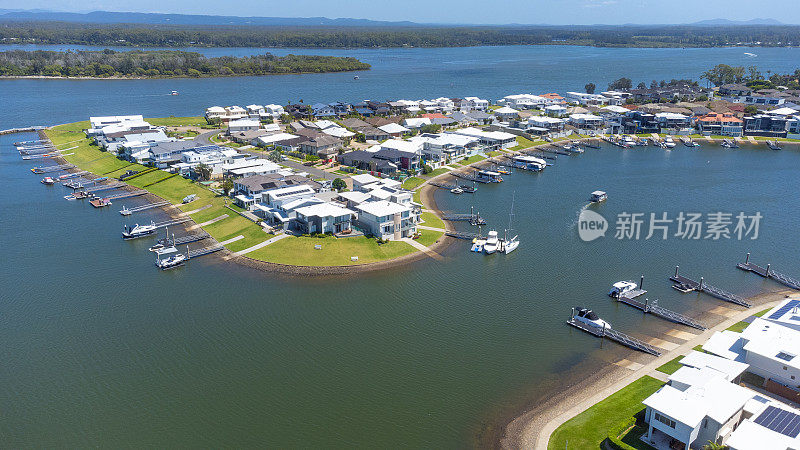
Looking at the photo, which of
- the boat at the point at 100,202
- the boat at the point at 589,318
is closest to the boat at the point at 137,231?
the boat at the point at 100,202

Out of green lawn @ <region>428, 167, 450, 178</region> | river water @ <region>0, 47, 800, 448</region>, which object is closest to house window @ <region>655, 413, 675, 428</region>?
river water @ <region>0, 47, 800, 448</region>

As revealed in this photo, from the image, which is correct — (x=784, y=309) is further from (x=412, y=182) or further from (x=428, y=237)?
(x=412, y=182)

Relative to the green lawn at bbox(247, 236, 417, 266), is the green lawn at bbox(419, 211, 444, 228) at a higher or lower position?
higher

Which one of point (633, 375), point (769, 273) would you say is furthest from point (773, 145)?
point (633, 375)

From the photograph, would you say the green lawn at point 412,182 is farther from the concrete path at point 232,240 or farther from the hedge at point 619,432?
the hedge at point 619,432

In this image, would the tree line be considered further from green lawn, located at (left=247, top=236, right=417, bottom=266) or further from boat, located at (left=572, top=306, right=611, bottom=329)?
boat, located at (left=572, top=306, right=611, bottom=329)

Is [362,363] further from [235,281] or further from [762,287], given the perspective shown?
[762,287]

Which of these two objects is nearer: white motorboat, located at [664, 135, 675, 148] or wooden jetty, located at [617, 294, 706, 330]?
wooden jetty, located at [617, 294, 706, 330]
